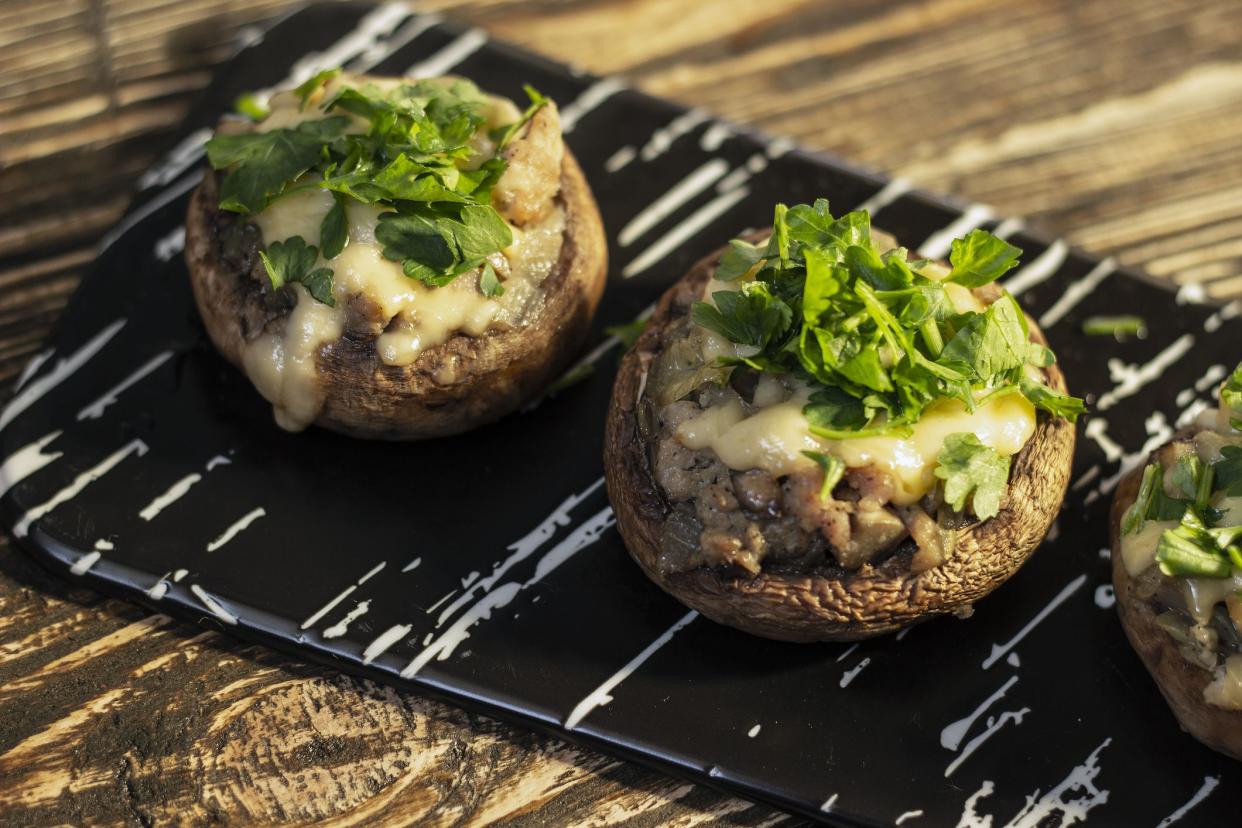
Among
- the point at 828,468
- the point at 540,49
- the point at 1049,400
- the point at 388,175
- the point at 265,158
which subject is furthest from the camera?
the point at 540,49

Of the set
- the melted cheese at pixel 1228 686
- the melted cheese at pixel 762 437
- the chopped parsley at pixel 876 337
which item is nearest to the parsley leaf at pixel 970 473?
the chopped parsley at pixel 876 337

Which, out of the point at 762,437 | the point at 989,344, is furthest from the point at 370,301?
the point at 989,344

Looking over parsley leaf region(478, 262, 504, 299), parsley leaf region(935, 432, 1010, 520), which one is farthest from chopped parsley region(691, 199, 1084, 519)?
parsley leaf region(478, 262, 504, 299)

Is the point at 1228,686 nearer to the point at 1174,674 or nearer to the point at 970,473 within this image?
the point at 1174,674

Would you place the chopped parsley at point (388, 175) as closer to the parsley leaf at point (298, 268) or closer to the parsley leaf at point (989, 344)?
→ the parsley leaf at point (298, 268)

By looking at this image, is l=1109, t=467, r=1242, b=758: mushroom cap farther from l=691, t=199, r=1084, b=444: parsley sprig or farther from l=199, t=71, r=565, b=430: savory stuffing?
l=199, t=71, r=565, b=430: savory stuffing

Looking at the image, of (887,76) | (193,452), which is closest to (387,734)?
(193,452)

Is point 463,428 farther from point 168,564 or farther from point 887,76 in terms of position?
point 887,76
